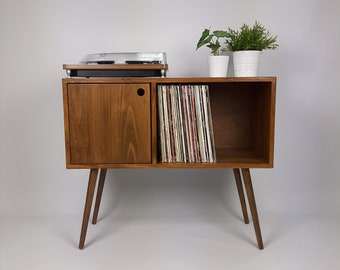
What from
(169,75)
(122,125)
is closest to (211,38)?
(169,75)

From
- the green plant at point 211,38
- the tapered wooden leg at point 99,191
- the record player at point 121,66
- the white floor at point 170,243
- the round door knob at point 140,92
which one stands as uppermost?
the green plant at point 211,38

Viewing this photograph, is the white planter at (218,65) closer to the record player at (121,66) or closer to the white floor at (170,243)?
the record player at (121,66)

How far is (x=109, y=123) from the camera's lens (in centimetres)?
113

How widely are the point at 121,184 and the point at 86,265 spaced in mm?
512

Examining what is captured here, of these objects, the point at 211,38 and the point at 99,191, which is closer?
the point at 211,38

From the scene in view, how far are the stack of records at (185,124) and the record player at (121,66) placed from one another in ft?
0.24

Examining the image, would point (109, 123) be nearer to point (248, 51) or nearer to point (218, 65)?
point (218, 65)

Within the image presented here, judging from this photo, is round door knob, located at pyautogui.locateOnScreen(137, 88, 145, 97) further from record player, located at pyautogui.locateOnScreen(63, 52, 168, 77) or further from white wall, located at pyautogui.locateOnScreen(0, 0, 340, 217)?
white wall, located at pyautogui.locateOnScreen(0, 0, 340, 217)

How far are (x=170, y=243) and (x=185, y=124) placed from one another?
486mm

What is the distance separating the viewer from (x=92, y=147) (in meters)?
1.15

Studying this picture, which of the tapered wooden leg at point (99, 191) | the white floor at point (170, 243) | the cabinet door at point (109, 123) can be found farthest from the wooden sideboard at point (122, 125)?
the tapered wooden leg at point (99, 191)

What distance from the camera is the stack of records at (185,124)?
115 cm

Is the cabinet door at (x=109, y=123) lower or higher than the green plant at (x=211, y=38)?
lower
